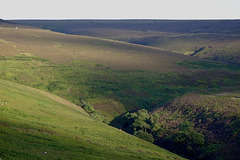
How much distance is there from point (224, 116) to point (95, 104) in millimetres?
27929

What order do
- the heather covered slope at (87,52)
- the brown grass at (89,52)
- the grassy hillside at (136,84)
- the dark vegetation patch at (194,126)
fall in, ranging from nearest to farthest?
the dark vegetation patch at (194,126) < the grassy hillside at (136,84) < the brown grass at (89,52) < the heather covered slope at (87,52)

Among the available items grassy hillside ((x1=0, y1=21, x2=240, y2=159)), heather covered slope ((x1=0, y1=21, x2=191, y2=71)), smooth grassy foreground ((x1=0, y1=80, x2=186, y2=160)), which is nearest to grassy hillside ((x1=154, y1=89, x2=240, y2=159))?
grassy hillside ((x1=0, y1=21, x2=240, y2=159))

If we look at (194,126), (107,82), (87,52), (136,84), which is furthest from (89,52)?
(194,126)

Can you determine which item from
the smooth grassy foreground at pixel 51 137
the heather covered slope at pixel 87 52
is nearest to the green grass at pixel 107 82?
the heather covered slope at pixel 87 52

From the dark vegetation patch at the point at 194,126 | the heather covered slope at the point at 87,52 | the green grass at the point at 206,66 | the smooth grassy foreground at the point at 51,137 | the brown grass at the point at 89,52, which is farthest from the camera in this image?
the green grass at the point at 206,66

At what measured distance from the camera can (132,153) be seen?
2609cm

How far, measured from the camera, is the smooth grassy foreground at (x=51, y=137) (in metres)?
20.0

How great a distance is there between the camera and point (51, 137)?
79.7ft

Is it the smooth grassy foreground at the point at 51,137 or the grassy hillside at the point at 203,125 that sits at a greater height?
the smooth grassy foreground at the point at 51,137

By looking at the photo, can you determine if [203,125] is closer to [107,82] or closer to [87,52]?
[107,82]

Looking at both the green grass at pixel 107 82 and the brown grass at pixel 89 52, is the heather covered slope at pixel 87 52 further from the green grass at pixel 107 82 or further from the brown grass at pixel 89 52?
the green grass at pixel 107 82

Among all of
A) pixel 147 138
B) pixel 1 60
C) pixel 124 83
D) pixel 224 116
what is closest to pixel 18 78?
pixel 1 60

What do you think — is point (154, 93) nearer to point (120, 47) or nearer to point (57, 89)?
point (57, 89)

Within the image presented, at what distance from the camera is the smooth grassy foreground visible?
2000 centimetres
